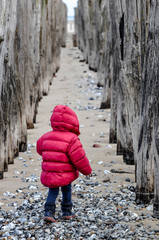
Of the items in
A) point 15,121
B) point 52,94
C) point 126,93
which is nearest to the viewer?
point 126,93

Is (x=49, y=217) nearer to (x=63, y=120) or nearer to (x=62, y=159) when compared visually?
(x=62, y=159)

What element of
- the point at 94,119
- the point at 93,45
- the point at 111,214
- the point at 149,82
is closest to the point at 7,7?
the point at 149,82

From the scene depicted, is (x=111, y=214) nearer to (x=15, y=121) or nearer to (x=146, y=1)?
(x=146, y=1)

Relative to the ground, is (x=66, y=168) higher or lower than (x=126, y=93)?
lower

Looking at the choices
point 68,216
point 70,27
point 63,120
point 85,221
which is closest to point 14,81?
point 63,120

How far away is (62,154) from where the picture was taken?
3.74 m

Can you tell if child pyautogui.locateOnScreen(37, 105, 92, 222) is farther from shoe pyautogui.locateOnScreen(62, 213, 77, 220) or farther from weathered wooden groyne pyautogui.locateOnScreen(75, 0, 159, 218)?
weathered wooden groyne pyautogui.locateOnScreen(75, 0, 159, 218)

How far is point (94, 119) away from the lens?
345 inches

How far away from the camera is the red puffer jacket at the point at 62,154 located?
147 inches

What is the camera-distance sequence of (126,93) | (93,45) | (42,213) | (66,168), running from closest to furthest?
(66,168), (42,213), (126,93), (93,45)

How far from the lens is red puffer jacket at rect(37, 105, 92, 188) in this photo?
12.2ft

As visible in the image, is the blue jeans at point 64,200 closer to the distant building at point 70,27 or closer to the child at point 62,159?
the child at point 62,159

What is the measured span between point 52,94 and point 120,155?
22.3 ft

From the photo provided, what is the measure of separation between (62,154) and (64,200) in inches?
17.0
